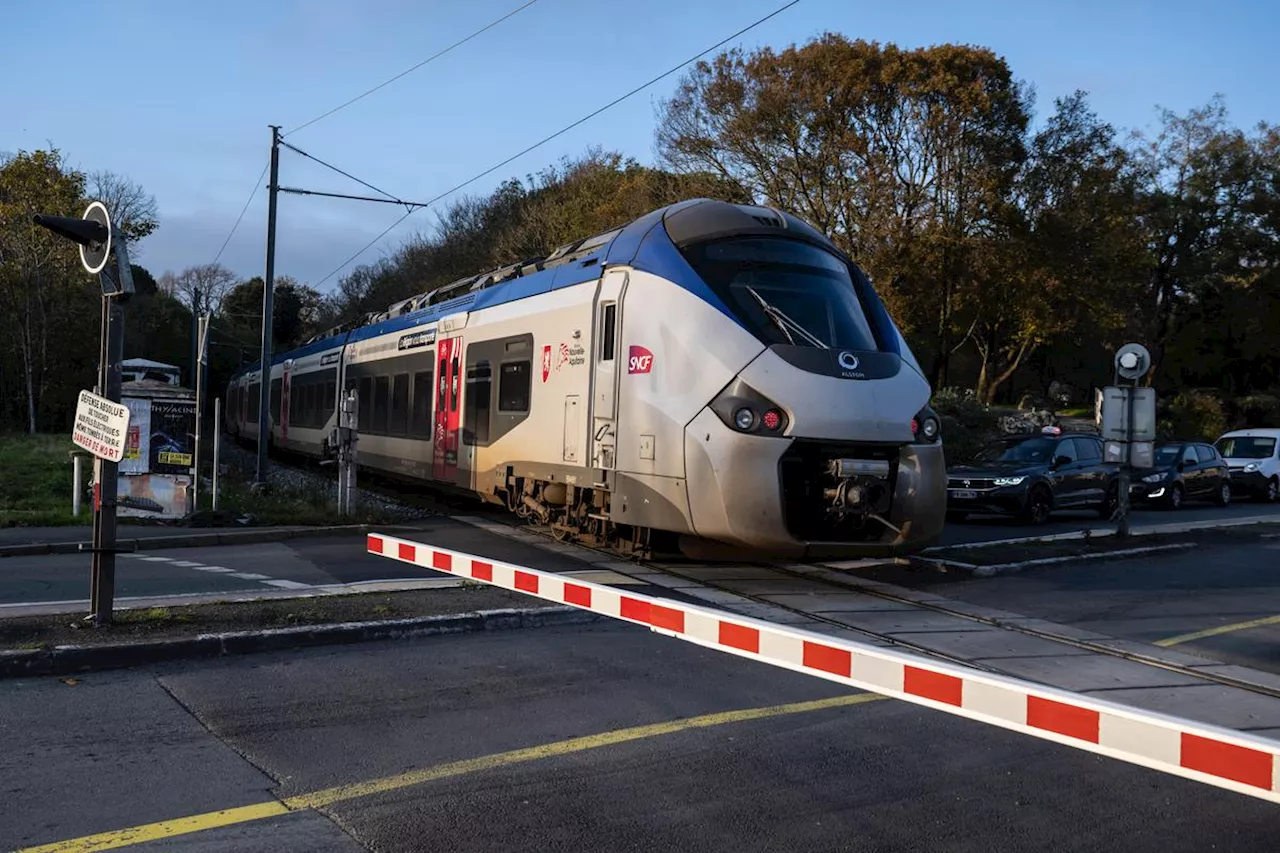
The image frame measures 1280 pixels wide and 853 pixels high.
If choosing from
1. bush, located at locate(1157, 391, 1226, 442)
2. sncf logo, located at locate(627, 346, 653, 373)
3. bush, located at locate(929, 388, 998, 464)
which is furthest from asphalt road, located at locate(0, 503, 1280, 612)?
bush, located at locate(1157, 391, 1226, 442)

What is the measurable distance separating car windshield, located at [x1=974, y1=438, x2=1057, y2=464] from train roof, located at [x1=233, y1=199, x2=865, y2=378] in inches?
361

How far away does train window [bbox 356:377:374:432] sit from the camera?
755 inches

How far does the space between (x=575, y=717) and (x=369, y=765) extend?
1216mm

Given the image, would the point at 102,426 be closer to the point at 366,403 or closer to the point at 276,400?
the point at 366,403

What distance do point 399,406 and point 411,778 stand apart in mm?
13116

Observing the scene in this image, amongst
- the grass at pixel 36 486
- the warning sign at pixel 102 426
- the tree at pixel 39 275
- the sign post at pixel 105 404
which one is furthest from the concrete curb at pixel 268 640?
the tree at pixel 39 275

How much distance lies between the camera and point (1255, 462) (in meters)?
26.7

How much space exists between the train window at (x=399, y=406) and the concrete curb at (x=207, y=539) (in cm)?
243

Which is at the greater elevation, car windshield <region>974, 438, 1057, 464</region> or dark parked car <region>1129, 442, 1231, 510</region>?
car windshield <region>974, 438, 1057, 464</region>

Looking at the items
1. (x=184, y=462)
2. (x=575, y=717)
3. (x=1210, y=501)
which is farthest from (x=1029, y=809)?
(x=1210, y=501)

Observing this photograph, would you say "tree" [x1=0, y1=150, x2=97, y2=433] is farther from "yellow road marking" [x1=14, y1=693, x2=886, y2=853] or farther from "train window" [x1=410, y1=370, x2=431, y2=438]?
"yellow road marking" [x1=14, y1=693, x2=886, y2=853]

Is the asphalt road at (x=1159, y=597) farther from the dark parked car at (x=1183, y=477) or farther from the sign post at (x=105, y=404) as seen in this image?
the dark parked car at (x=1183, y=477)

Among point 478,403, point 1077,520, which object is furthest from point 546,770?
point 1077,520

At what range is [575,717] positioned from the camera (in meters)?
5.72
